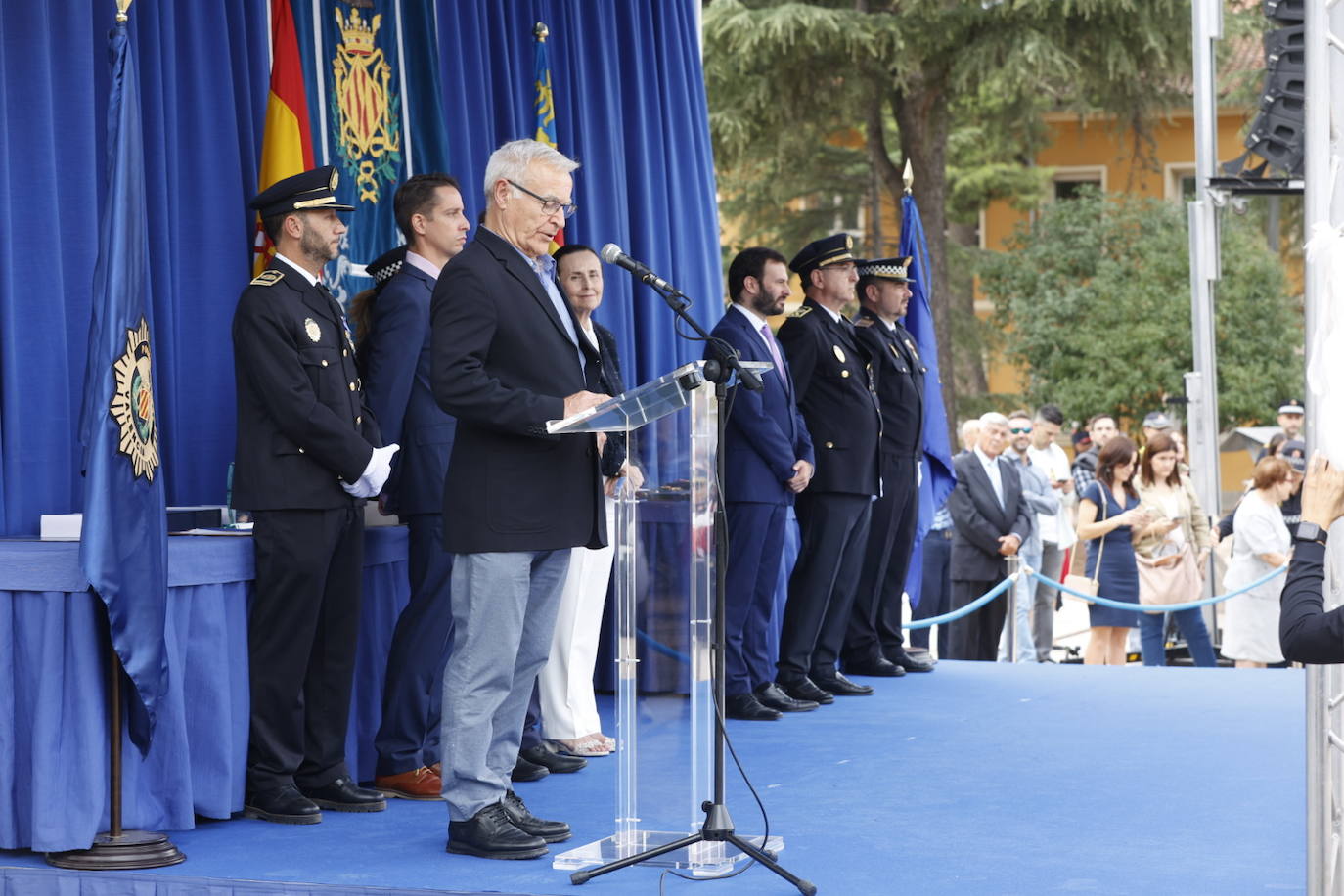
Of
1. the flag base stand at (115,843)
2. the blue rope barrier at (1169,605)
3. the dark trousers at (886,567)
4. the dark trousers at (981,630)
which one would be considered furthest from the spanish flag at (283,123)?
the dark trousers at (981,630)

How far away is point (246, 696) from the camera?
4559 millimetres

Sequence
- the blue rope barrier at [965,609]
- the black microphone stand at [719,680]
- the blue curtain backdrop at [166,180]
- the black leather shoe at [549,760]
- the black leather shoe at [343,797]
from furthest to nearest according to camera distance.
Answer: the blue rope barrier at [965,609] → the black leather shoe at [549,760] → the black leather shoe at [343,797] → the blue curtain backdrop at [166,180] → the black microphone stand at [719,680]

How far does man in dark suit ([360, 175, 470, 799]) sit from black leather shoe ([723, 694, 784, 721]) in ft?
5.02

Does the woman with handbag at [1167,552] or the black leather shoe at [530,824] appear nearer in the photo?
the black leather shoe at [530,824]

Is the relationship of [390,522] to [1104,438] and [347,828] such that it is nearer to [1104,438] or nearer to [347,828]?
[347,828]

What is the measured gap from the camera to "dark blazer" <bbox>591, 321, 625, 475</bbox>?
14.0 ft

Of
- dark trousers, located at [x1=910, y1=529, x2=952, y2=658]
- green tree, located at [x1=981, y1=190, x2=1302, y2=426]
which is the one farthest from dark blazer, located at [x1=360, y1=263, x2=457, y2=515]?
green tree, located at [x1=981, y1=190, x2=1302, y2=426]

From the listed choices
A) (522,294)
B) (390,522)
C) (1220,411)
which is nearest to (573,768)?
(390,522)

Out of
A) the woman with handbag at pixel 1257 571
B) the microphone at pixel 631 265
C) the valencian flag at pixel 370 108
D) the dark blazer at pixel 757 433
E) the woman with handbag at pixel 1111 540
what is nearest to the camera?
the microphone at pixel 631 265

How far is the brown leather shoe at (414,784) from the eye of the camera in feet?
16.1

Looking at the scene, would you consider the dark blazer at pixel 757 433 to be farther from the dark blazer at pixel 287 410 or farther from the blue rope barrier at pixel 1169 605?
the blue rope barrier at pixel 1169 605

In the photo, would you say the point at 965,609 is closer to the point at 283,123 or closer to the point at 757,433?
the point at 757,433

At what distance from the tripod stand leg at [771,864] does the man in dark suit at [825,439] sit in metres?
2.66

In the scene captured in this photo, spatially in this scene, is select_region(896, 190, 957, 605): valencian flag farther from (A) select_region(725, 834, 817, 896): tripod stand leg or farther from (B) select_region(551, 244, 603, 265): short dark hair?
(A) select_region(725, 834, 817, 896): tripod stand leg
